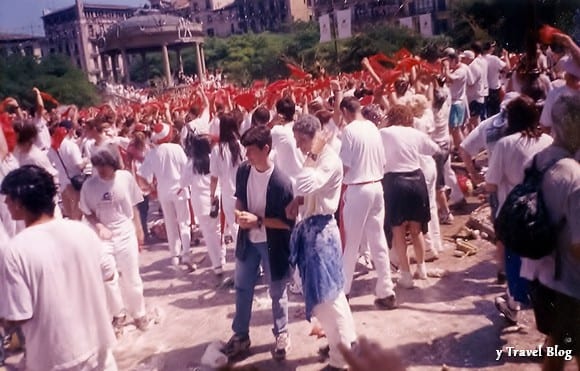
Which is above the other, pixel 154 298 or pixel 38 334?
pixel 38 334

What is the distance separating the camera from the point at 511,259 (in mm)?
4258

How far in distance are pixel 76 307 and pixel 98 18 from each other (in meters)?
45.8

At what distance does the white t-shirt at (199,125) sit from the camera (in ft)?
26.1

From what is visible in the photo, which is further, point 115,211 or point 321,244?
point 115,211

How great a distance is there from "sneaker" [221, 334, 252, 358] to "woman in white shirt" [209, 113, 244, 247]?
67.8 inches

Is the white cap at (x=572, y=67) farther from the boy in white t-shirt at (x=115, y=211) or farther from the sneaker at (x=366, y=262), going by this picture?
the boy in white t-shirt at (x=115, y=211)

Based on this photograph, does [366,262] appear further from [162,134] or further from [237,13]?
[237,13]

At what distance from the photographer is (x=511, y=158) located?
4211mm

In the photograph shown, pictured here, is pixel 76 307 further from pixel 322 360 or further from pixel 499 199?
pixel 499 199

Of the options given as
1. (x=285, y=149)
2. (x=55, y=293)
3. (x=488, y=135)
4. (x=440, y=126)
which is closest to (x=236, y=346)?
(x=285, y=149)

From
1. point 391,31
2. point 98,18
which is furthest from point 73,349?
point 98,18

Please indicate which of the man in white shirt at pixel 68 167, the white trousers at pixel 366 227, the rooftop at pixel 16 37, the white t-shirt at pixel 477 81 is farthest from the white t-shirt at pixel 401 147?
the rooftop at pixel 16 37

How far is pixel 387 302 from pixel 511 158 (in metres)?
1.86

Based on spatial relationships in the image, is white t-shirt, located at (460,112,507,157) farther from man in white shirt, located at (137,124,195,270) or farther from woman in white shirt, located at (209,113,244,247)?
man in white shirt, located at (137,124,195,270)
